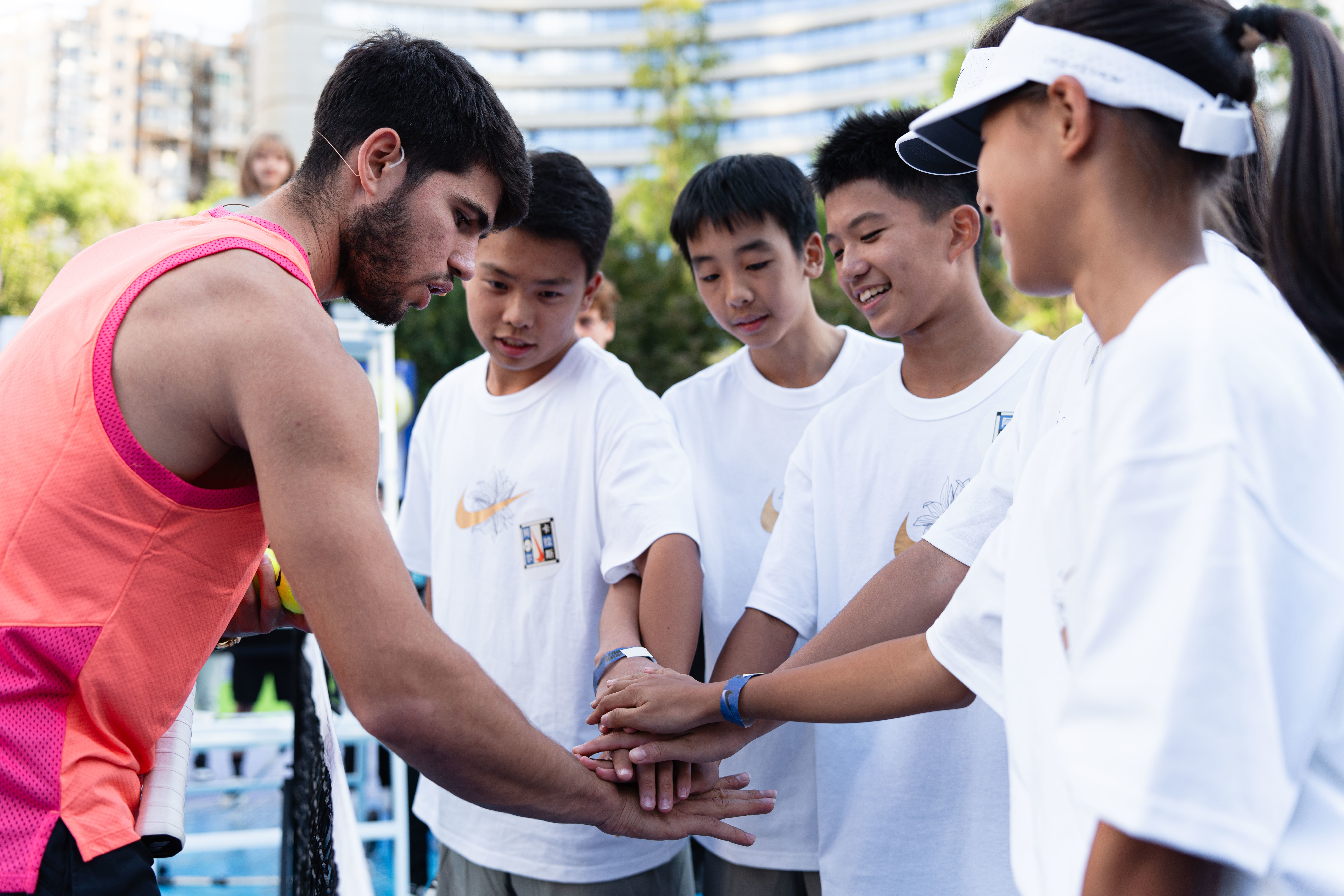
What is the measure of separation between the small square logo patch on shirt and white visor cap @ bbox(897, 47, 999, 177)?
51.2 inches

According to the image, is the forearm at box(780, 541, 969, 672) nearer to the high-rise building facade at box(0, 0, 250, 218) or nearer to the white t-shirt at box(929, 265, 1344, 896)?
the white t-shirt at box(929, 265, 1344, 896)

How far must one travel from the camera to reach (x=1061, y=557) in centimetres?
111

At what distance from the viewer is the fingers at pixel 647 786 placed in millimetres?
2045

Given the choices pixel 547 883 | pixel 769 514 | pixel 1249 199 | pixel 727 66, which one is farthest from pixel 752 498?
pixel 727 66

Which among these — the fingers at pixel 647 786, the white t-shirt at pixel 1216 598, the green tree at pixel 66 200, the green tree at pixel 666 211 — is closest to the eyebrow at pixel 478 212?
the fingers at pixel 647 786

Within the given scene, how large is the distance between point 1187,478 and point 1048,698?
331mm

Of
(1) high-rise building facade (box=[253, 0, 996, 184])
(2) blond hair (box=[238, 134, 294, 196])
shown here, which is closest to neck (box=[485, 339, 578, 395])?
(2) blond hair (box=[238, 134, 294, 196])

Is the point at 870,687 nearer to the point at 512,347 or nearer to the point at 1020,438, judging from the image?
the point at 1020,438

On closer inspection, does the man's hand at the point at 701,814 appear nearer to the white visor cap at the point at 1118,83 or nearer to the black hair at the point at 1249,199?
the black hair at the point at 1249,199

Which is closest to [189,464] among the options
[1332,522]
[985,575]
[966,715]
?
[985,575]

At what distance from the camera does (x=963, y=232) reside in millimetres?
2467

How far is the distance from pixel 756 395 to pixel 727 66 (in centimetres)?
5007

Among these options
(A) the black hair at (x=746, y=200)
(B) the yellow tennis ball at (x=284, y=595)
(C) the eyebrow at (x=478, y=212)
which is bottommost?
(B) the yellow tennis ball at (x=284, y=595)

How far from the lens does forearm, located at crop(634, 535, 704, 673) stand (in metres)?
2.34
